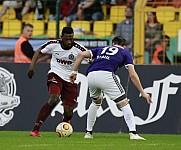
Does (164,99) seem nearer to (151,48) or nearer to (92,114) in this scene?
(151,48)

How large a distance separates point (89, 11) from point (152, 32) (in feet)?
7.94

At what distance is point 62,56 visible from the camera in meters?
14.8

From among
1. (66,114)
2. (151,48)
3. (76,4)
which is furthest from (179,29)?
(66,114)

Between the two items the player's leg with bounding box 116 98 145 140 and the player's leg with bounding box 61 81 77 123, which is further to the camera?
the player's leg with bounding box 61 81 77 123

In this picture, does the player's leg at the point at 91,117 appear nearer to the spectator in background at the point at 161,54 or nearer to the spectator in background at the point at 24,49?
the spectator in background at the point at 24,49

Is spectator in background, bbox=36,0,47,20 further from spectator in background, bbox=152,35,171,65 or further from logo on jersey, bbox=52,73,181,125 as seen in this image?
logo on jersey, bbox=52,73,181,125

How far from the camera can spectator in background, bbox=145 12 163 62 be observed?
18800 mm

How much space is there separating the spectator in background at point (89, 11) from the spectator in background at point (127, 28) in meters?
0.92

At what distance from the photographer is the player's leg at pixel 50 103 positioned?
46.8ft

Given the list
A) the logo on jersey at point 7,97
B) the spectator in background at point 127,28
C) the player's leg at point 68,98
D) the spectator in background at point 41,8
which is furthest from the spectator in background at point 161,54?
the player's leg at point 68,98

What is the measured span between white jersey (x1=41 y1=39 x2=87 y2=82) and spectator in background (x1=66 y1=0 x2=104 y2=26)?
591 cm

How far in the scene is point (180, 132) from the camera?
17.1 metres

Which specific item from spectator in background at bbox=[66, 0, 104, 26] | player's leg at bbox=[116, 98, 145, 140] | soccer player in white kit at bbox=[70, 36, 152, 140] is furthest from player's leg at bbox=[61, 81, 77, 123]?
spectator in background at bbox=[66, 0, 104, 26]

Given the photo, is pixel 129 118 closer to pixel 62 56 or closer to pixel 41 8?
pixel 62 56
